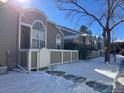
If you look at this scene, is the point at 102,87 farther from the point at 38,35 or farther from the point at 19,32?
the point at 38,35

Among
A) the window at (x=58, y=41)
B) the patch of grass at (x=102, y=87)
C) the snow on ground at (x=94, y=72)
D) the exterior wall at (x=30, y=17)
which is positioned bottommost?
the patch of grass at (x=102, y=87)

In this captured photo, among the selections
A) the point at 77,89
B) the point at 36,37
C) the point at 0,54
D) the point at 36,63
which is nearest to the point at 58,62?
the point at 36,37

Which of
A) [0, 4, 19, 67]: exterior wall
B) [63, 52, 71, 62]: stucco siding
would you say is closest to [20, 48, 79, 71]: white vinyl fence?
[63, 52, 71, 62]: stucco siding

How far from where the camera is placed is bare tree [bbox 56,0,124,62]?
1925cm

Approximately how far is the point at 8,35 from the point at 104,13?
40.4 ft

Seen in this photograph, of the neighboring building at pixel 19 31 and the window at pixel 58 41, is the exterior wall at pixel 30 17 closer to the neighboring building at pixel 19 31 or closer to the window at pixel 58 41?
the neighboring building at pixel 19 31

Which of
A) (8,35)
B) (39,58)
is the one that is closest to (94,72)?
(39,58)

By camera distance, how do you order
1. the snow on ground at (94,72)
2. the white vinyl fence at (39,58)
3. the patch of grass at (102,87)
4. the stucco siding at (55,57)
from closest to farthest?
the patch of grass at (102,87) < the snow on ground at (94,72) < the white vinyl fence at (39,58) < the stucco siding at (55,57)

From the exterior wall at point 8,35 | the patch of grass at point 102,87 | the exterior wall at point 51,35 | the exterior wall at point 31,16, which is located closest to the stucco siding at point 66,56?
the exterior wall at point 51,35

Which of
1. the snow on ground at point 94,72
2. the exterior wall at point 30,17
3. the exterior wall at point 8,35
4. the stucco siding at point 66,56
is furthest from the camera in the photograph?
the stucco siding at point 66,56

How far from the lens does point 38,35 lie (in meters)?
15.4

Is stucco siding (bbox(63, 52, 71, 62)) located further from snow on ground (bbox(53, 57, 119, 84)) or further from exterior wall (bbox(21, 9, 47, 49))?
exterior wall (bbox(21, 9, 47, 49))

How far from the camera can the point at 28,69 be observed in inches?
435

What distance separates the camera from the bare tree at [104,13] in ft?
63.2
